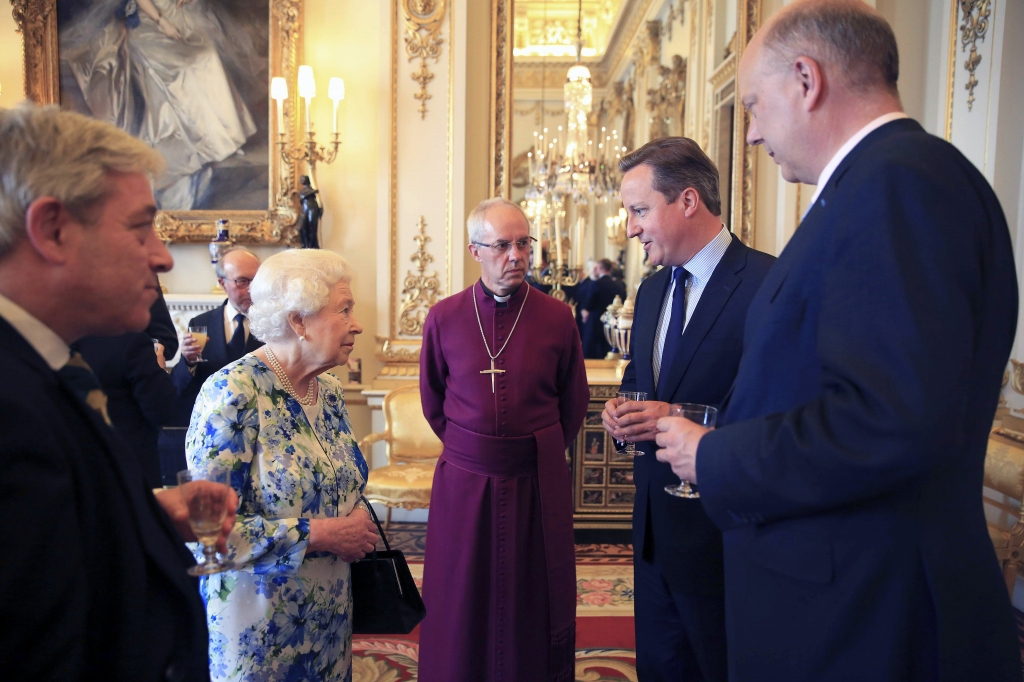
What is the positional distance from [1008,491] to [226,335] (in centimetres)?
411

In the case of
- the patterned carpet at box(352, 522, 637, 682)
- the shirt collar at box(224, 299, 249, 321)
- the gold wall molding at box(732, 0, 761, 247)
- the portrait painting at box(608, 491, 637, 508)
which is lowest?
the patterned carpet at box(352, 522, 637, 682)

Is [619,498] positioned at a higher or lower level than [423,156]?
lower

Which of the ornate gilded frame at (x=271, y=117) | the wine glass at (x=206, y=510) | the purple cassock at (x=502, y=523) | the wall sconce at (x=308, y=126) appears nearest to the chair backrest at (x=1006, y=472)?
the purple cassock at (x=502, y=523)

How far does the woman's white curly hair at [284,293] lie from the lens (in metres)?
1.98

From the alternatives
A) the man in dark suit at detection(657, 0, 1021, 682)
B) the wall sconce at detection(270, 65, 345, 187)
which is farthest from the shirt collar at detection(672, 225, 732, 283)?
the wall sconce at detection(270, 65, 345, 187)

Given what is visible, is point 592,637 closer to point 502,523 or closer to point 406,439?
point 502,523

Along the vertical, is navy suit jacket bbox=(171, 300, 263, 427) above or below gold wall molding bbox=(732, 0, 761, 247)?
below

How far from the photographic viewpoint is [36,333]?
1.01 m

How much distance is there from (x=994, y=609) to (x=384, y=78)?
4.89 metres

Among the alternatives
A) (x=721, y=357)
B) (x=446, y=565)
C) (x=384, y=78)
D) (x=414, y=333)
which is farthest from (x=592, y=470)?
(x=384, y=78)

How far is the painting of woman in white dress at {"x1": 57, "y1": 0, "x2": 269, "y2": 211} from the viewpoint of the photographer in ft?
17.3

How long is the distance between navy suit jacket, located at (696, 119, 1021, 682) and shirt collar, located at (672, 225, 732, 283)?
37.5 inches

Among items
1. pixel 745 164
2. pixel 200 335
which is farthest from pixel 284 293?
pixel 745 164

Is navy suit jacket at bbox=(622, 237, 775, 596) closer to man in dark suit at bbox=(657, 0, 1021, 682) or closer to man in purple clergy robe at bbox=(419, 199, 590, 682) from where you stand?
man in purple clergy robe at bbox=(419, 199, 590, 682)
